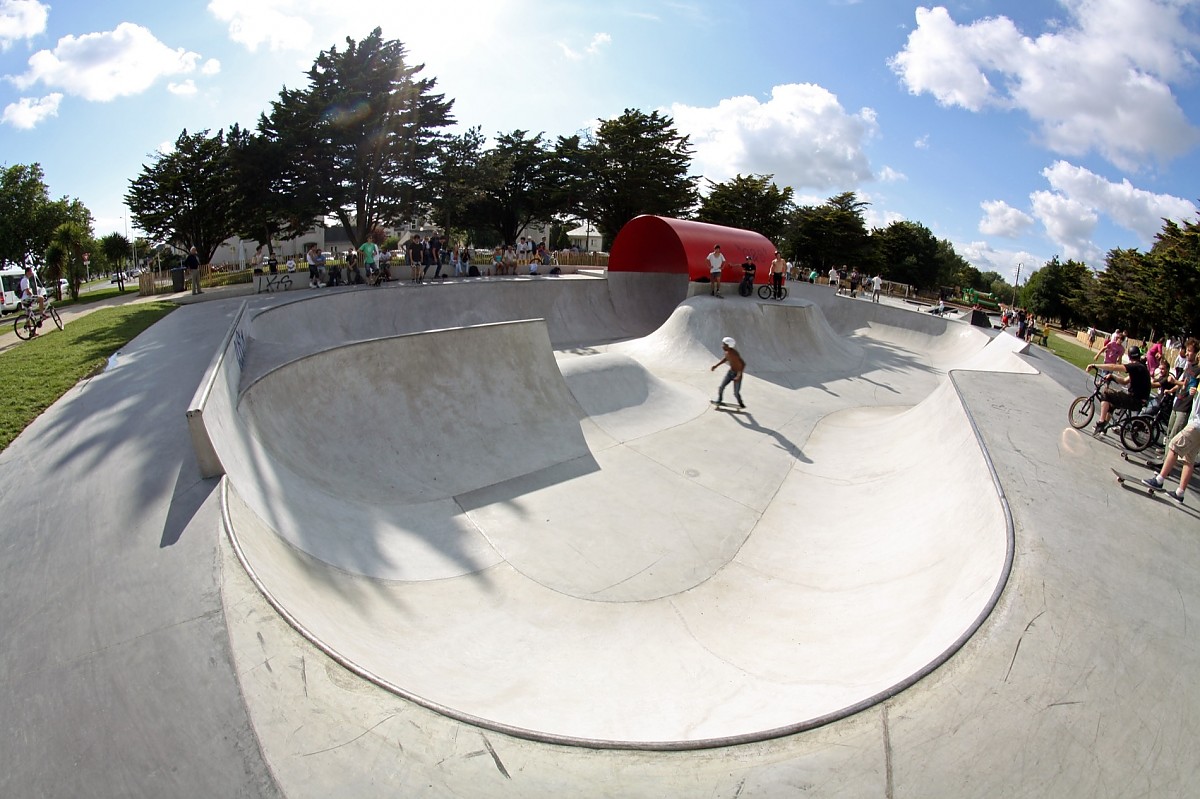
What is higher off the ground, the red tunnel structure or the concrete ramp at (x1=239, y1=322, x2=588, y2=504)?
the red tunnel structure

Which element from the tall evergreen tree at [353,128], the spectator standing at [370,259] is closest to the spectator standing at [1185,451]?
the spectator standing at [370,259]

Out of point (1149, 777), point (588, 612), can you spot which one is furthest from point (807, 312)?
point (1149, 777)

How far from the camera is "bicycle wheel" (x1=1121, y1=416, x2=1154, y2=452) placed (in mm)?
6398

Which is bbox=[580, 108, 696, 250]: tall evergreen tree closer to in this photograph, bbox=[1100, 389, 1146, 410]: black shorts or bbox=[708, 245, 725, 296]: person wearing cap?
bbox=[708, 245, 725, 296]: person wearing cap

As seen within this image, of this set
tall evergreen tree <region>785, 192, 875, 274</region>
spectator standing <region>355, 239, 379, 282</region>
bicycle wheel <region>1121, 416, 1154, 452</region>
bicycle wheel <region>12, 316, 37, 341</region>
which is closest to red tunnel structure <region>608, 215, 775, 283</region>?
spectator standing <region>355, 239, 379, 282</region>

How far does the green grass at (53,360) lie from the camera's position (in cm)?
623

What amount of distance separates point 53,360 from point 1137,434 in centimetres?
1535

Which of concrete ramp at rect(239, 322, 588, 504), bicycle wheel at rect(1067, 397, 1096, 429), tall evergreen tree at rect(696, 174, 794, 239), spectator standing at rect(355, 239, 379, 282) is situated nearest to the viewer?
concrete ramp at rect(239, 322, 588, 504)

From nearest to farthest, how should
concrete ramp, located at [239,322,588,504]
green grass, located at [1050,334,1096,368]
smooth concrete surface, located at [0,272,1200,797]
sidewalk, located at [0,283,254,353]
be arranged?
smooth concrete surface, located at [0,272,1200,797], concrete ramp, located at [239,322,588,504], sidewalk, located at [0,283,254,353], green grass, located at [1050,334,1096,368]

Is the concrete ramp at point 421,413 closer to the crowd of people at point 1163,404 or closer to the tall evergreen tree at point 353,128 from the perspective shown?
the crowd of people at point 1163,404

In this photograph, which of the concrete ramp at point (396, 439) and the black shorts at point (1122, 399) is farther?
the black shorts at point (1122, 399)

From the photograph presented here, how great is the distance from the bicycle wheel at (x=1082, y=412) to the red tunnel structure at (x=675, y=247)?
1329 centimetres

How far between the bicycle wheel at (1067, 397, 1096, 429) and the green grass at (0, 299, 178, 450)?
12648mm

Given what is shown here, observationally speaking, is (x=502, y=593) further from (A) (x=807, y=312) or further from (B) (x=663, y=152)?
(B) (x=663, y=152)
